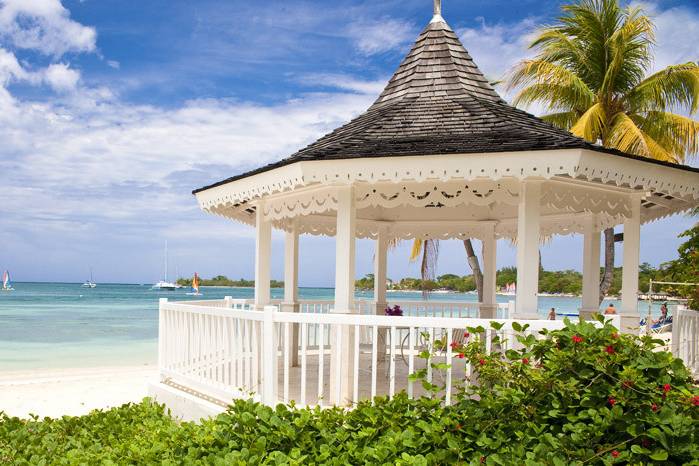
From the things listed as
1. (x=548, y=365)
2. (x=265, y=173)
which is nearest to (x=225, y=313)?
(x=265, y=173)

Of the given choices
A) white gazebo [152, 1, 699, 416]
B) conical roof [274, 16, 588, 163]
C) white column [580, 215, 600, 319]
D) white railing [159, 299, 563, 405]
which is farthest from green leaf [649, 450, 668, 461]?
white column [580, 215, 600, 319]

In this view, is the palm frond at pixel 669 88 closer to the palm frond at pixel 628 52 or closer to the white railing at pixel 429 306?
the palm frond at pixel 628 52

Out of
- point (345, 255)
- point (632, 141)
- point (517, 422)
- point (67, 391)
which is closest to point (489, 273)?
point (345, 255)

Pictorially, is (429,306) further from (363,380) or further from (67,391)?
(67,391)

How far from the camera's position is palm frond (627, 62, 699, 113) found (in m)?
18.6

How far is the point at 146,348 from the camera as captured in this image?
28.9 meters

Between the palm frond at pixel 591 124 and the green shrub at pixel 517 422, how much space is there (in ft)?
46.2

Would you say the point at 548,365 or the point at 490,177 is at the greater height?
the point at 490,177

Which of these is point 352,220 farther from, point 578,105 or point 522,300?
point 578,105

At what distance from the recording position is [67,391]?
555 inches

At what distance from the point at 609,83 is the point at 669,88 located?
176cm

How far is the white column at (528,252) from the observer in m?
6.93

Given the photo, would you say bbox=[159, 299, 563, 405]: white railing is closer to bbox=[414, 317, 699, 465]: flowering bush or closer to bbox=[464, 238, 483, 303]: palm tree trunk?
bbox=[414, 317, 699, 465]: flowering bush

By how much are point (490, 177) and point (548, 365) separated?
258 cm
